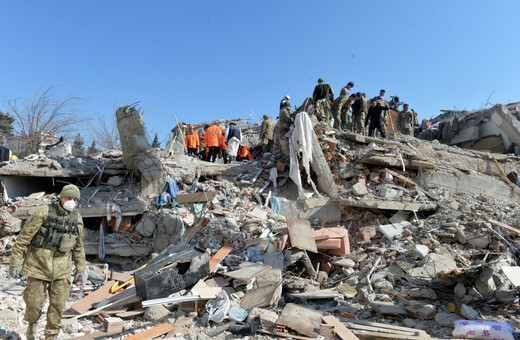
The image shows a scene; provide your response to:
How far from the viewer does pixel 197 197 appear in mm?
7570

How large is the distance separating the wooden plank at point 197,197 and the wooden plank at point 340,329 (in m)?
4.06

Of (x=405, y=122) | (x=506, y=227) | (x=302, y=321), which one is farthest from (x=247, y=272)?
(x=405, y=122)

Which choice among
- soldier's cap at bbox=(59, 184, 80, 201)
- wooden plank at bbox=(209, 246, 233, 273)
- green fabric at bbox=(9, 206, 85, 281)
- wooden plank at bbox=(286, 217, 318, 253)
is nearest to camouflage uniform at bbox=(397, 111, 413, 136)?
wooden plank at bbox=(286, 217, 318, 253)

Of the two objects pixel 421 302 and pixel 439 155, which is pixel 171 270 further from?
pixel 439 155

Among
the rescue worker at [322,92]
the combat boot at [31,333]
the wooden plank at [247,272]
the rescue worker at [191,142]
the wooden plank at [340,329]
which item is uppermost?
the rescue worker at [322,92]

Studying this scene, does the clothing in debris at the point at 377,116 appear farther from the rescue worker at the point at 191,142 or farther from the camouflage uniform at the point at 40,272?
the camouflage uniform at the point at 40,272

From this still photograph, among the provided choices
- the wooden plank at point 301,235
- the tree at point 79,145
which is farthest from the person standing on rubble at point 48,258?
the tree at point 79,145

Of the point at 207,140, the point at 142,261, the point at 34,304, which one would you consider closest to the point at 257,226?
the point at 142,261

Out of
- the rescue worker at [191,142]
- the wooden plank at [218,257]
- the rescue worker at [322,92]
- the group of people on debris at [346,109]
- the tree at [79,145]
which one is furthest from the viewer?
the tree at [79,145]

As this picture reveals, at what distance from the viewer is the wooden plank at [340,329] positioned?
3.80 m

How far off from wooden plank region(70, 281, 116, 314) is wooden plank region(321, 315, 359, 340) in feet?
10.2

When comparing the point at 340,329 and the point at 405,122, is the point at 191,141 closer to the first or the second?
the point at 405,122

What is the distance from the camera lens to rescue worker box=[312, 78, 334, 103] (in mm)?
9703

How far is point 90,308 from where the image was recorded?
4668mm
